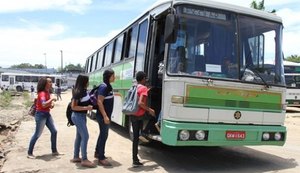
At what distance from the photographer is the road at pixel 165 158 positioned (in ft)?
26.3

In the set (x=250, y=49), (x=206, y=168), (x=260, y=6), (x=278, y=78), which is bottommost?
(x=206, y=168)

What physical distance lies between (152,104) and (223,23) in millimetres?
2276

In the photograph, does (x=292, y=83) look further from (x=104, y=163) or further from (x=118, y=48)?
(x=104, y=163)

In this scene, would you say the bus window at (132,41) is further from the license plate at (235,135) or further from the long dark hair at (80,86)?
the license plate at (235,135)

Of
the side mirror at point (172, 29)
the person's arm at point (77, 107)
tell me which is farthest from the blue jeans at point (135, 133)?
the side mirror at point (172, 29)

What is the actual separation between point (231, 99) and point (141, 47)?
108 inches

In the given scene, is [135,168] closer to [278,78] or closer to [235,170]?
[235,170]

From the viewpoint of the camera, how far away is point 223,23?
26.2 feet

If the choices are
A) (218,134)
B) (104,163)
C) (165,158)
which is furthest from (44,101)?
(218,134)

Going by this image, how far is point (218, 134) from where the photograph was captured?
25.0 ft

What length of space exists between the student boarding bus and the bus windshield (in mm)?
19268

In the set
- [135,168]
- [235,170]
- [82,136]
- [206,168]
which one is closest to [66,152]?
[82,136]

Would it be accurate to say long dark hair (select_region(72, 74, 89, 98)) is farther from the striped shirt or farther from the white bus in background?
the white bus in background

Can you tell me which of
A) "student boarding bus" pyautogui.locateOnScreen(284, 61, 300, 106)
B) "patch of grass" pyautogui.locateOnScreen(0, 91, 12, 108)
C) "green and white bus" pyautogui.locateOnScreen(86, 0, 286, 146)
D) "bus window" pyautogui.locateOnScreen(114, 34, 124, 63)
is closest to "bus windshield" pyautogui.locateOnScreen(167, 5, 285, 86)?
"green and white bus" pyautogui.locateOnScreen(86, 0, 286, 146)
